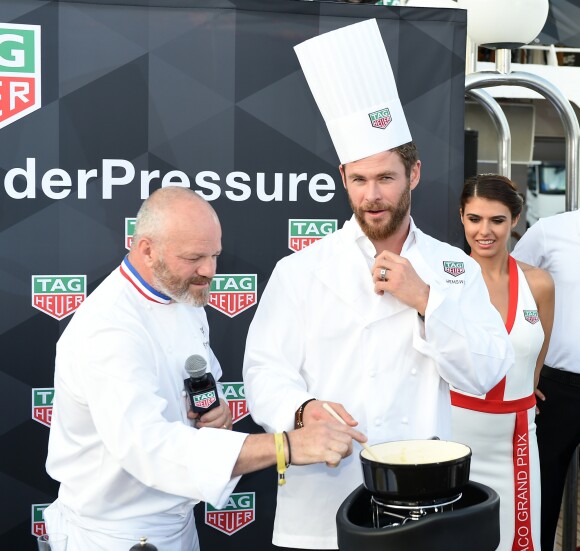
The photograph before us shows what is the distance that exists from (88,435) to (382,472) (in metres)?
0.67

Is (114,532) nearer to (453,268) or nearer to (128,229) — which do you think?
(453,268)

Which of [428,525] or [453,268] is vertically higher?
[453,268]

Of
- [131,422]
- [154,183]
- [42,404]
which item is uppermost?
[154,183]

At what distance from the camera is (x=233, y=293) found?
2697 millimetres

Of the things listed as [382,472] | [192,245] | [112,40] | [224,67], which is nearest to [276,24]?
[224,67]

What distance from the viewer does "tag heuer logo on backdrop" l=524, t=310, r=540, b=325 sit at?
2.79 metres

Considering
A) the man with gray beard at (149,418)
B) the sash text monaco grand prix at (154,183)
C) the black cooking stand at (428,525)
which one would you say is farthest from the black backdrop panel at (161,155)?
the black cooking stand at (428,525)

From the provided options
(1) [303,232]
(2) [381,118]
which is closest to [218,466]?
(2) [381,118]

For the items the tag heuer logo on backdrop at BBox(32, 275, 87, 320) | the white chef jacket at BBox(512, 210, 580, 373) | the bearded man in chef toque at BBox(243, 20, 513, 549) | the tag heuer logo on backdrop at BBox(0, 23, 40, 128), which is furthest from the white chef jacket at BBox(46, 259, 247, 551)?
the white chef jacket at BBox(512, 210, 580, 373)

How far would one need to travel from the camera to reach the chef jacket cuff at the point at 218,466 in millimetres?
1578

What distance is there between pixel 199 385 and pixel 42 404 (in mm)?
929

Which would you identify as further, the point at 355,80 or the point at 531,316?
the point at 531,316

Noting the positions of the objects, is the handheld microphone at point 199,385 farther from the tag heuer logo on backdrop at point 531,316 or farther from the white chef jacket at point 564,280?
the white chef jacket at point 564,280

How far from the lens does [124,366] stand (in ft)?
5.45
